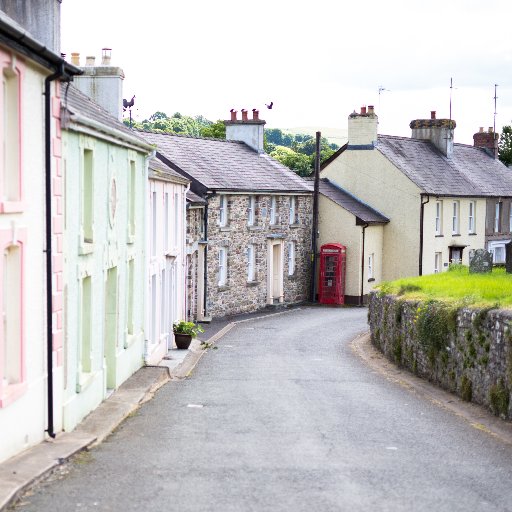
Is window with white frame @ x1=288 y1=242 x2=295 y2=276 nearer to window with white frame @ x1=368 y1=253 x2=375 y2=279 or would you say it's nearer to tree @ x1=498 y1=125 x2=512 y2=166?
window with white frame @ x1=368 y1=253 x2=375 y2=279

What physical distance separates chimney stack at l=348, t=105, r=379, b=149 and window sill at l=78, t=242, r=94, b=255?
35539mm

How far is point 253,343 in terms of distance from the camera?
105 ft

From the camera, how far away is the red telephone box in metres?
47.8

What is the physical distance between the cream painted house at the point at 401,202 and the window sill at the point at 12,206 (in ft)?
121

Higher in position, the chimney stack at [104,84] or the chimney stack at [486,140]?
the chimney stack at [486,140]

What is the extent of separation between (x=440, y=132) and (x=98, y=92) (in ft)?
117

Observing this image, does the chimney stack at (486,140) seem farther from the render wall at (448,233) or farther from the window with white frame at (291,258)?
the window with white frame at (291,258)

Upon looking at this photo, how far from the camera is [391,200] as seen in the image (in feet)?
163

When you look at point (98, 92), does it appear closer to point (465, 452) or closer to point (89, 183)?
point (89, 183)

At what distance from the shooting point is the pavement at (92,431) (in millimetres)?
10664

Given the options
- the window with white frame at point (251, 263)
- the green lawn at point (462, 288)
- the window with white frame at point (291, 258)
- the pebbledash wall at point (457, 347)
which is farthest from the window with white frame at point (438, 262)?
the pebbledash wall at point (457, 347)

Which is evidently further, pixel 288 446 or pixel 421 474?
pixel 288 446

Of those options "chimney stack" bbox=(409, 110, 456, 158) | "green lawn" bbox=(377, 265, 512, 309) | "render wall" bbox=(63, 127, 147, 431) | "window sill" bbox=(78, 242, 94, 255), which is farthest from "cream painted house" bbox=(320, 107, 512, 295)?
"window sill" bbox=(78, 242, 94, 255)

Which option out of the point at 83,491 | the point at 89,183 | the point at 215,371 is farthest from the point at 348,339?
the point at 83,491
